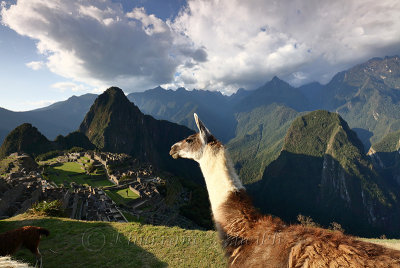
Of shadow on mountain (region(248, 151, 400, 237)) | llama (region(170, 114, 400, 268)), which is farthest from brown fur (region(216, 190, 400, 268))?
shadow on mountain (region(248, 151, 400, 237))

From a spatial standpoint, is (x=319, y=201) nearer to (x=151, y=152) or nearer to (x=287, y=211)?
(x=287, y=211)

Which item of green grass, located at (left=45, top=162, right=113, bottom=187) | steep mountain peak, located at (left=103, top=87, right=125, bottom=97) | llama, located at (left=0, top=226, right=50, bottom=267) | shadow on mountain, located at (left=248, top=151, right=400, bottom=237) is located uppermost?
steep mountain peak, located at (left=103, top=87, right=125, bottom=97)

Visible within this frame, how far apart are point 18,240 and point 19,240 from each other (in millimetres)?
23

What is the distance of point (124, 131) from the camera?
124562 mm

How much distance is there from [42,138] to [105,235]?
100056mm

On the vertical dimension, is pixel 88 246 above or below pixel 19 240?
below

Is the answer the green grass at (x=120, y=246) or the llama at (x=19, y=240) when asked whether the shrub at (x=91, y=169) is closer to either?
the green grass at (x=120, y=246)

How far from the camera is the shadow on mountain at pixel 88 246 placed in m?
6.43

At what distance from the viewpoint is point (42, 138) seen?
82.8 m

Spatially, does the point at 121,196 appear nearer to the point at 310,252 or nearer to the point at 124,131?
the point at 310,252

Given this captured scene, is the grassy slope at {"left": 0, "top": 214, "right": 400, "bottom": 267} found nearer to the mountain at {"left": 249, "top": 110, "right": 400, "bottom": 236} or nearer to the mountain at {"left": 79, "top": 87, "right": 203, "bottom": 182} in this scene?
the mountain at {"left": 249, "top": 110, "right": 400, "bottom": 236}

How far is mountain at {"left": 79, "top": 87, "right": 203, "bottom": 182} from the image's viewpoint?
117 m

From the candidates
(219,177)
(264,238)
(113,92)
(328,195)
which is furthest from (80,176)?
(328,195)

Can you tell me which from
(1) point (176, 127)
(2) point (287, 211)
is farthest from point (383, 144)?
(1) point (176, 127)
